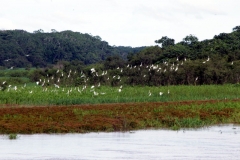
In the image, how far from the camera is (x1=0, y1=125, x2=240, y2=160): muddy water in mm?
23141

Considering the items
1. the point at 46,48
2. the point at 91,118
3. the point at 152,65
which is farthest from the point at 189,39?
→ the point at 91,118

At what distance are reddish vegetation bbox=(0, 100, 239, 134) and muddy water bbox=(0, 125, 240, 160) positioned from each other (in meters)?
1.18

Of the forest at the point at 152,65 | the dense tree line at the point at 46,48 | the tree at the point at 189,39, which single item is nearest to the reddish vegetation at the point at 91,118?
the forest at the point at 152,65

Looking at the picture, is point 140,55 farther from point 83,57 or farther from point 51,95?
point 83,57

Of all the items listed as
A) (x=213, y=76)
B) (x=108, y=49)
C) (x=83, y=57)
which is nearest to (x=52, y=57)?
(x=83, y=57)

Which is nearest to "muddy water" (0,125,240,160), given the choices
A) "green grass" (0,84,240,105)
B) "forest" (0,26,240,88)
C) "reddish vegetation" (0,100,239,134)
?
"reddish vegetation" (0,100,239,134)

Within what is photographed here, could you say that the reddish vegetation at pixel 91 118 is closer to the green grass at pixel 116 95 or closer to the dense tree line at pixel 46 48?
the green grass at pixel 116 95

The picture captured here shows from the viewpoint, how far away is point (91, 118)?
113 feet

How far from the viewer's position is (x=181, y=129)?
33.2m

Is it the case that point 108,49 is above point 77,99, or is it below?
above

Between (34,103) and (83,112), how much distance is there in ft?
41.0

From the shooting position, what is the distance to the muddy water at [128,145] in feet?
75.9

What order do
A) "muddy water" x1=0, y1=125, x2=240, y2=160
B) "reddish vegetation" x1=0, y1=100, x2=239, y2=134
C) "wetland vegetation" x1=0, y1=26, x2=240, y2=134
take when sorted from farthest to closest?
"wetland vegetation" x1=0, y1=26, x2=240, y2=134 < "reddish vegetation" x1=0, y1=100, x2=239, y2=134 < "muddy water" x1=0, y1=125, x2=240, y2=160

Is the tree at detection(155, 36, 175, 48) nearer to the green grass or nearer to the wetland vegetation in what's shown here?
the wetland vegetation
